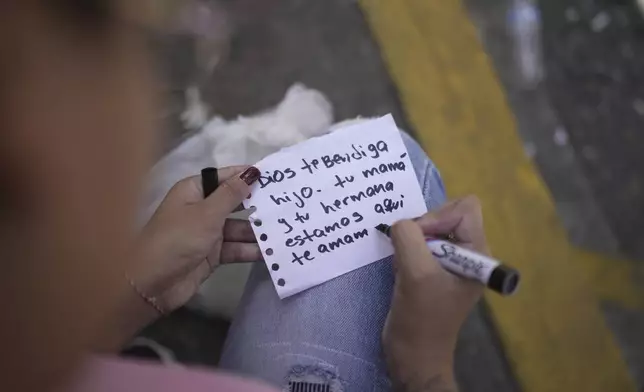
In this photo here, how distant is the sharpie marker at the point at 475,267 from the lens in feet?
1.87

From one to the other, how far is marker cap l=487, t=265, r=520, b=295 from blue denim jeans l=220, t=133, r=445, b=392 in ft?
0.53

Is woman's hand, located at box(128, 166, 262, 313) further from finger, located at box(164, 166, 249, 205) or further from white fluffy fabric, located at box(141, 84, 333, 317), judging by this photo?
white fluffy fabric, located at box(141, 84, 333, 317)

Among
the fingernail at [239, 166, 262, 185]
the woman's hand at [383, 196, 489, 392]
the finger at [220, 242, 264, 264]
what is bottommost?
the woman's hand at [383, 196, 489, 392]

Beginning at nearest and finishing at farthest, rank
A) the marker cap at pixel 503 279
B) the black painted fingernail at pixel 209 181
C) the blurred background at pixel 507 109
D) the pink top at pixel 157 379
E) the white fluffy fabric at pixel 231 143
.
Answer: the pink top at pixel 157 379 < the marker cap at pixel 503 279 < the black painted fingernail at pixel 209 181 < the white fluffy fabric at pixel 231 143 < the blurred background at pixel 507 109

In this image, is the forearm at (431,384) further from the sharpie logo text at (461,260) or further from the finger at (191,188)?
the finger at (191,188)

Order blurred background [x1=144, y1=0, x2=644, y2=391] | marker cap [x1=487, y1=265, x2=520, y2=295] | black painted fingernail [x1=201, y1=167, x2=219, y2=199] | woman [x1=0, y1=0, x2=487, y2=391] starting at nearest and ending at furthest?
woman [x1=0, y1=0, x2=487, y2=391], marker cap [x1=487, y1=265, x2=520, y2=295], black painted fingernail [x1=201, y1=167, x2=219, y2=199], blurred background [x1=144, y1=0, x2=644, y2=391]

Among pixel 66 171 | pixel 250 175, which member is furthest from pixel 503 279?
pixel 66 171

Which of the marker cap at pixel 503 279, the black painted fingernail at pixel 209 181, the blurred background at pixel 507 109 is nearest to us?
the marker cap at pixel 503 279

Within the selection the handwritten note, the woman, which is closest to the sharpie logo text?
the handwritten note

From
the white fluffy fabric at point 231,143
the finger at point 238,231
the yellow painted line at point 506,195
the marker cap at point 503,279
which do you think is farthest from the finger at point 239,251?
the yellow painted line at point 506,195

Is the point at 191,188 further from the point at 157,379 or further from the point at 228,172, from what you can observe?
the point at 157,379

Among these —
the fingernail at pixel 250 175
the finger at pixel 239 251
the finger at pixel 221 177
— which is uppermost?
the finger at pixel 221 177

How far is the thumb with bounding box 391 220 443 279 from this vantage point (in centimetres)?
61

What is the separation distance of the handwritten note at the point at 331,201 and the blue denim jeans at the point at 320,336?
0.02m
